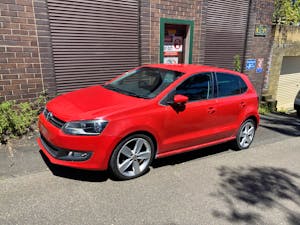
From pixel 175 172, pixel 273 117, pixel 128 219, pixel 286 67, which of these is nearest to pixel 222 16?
pixel 273 117

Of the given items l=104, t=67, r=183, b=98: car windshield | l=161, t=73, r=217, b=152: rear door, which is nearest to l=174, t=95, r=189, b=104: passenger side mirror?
l=161, t=73, r=217, b=152: rear door

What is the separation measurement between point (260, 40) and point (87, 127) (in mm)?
8565

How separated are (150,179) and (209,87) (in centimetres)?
185

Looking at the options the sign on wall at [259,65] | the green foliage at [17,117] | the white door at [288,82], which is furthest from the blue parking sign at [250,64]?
the green foliage at [17,117]

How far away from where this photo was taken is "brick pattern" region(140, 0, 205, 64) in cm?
669

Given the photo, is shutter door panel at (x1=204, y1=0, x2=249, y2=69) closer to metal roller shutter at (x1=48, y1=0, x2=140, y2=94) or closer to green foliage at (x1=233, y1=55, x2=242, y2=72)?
green foliage at (x1=233, y1=55, x2=242, y2=72)

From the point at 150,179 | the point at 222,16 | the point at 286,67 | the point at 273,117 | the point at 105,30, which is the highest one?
the point at 222,16

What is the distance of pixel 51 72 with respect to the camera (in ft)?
18.2

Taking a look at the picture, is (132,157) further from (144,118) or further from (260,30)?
(260,30)

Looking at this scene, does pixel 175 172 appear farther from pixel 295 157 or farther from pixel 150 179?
pixel 295 157

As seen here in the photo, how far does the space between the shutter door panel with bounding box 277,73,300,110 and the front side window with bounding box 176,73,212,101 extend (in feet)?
26.7

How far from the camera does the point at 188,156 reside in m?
4.63

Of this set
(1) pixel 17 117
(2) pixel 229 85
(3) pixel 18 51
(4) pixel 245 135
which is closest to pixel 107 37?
(3) pixel 18 51

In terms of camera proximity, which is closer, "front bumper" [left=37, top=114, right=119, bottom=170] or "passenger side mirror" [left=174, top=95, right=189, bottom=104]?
"front bumper" [left=37, top=114, right=119, bottom=170]
